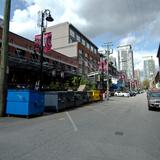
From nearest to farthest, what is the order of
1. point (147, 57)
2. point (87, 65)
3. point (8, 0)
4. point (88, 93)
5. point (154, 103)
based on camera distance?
point (8, 0), point (154, 103), point (88, 93), point (87, 65), point (147, 57)

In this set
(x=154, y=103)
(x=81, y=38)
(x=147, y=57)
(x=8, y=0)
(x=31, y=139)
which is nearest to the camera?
(x=31, y=139)

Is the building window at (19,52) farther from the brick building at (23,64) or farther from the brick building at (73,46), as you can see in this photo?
the brick building at (73,46)

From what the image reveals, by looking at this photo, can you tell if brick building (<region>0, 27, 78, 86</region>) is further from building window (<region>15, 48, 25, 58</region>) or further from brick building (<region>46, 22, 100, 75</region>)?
brick building (<region>46, 22, 100, 75</region>)

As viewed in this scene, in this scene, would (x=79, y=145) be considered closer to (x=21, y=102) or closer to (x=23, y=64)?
(x=21, y=102)

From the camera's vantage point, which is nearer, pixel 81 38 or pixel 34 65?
pixel 34 65

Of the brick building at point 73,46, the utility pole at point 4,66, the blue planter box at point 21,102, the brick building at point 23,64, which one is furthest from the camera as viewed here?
the brick building at point 73,46

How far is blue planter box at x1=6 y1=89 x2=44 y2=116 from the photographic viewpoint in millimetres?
13719

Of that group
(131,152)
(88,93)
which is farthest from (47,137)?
(88,93)

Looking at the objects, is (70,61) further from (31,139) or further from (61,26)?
(31,139)

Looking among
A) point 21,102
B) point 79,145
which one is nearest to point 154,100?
point 21,102

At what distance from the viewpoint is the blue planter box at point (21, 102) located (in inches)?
540

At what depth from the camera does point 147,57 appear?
627 feet

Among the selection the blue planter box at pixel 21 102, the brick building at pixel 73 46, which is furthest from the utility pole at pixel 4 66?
the brick building at pixel 73 46

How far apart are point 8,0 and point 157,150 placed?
44.8 ft
